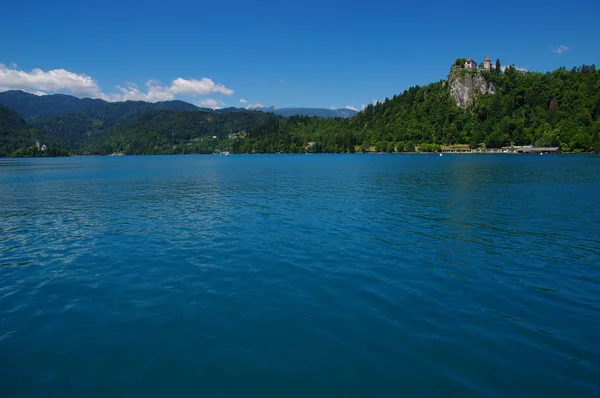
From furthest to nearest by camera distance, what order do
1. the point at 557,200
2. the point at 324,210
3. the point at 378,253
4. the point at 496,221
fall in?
1. the point at 557,200
2. the point at 324,210
3. the point at 496,221
4. the point at 378,253

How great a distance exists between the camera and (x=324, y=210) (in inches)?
1359

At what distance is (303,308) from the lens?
44.2 feet

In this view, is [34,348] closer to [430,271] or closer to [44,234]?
[430,271]

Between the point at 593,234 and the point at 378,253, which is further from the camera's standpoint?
the point at 593,234

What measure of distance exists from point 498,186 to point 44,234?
55818mm

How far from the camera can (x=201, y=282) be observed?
53.1 ft

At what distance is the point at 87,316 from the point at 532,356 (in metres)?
15.1

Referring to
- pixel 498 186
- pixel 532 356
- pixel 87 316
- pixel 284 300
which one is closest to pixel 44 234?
pixel 87 316

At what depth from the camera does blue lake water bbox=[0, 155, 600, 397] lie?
9.44 meters

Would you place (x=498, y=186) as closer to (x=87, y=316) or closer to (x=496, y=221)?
(x=496, y=221)

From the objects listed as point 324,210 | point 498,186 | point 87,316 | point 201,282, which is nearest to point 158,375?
point 87,316

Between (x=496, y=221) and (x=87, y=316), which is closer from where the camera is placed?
(x=87, y=316)

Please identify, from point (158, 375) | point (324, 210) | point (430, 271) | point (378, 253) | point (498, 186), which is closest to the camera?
point (158, 375)

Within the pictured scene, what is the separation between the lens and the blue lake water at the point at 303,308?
9.44m
